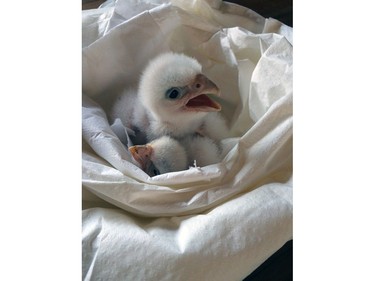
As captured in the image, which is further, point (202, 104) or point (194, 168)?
point (202, 104)

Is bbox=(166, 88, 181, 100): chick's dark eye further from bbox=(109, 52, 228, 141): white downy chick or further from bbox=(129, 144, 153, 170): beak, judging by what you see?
bbox=(129, 144, 153, 170): beak

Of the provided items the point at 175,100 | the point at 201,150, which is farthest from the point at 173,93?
the point at 201,150

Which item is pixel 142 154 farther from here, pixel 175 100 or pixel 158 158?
pixel 175 100

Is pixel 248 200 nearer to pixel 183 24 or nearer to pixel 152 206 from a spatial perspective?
pixel 152 206

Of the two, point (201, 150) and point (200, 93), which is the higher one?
point (200, 93)

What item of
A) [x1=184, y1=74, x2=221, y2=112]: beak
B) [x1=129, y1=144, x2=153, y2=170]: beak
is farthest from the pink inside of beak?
[x1=129, y1=144, x2=153, y2=170]: beak

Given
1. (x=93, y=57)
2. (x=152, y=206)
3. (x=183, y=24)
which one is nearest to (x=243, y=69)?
(x=183, y=24)

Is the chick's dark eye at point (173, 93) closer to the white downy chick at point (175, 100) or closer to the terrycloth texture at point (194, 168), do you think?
the white downy chick at point (175, 100)
